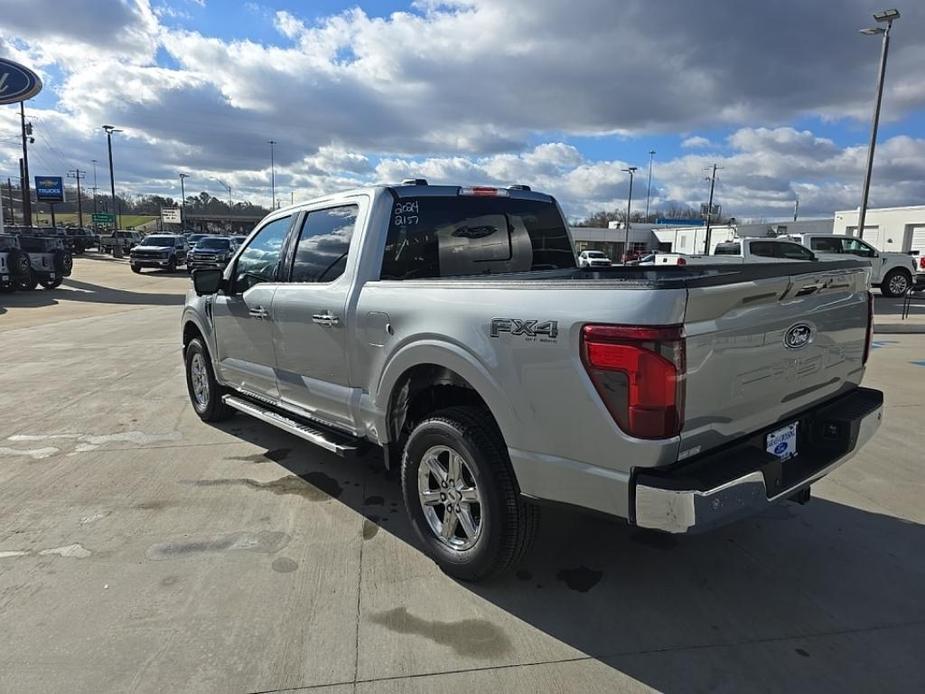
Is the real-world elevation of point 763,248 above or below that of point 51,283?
Result: above

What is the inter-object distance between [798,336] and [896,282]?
21135mm

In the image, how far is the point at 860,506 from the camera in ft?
13.1

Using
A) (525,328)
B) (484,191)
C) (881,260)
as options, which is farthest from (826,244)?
(525,328)

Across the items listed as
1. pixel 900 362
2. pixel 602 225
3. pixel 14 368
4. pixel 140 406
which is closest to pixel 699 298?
pixel 140 406

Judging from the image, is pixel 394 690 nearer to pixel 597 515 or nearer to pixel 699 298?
pixel 597 515

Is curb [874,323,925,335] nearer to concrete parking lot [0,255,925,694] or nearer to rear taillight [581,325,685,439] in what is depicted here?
concrete parking lot [0,255,925,694]

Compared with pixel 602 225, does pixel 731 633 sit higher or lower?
lower

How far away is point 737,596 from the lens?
3021mm

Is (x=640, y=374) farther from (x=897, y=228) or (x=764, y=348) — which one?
(x=897, y=228)

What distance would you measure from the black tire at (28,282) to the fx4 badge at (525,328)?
23435 millimetres

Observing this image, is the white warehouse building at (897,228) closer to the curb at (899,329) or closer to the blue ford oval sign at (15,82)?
the curb at (899,329)

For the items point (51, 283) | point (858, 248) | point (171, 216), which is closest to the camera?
point (858, 248)

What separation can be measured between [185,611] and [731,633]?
8.13 feet

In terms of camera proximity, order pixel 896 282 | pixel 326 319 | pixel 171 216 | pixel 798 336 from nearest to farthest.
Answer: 1. pixel 798 336
2. pixel 326 319
3. pixel 896 282
4. pixel 171 216
